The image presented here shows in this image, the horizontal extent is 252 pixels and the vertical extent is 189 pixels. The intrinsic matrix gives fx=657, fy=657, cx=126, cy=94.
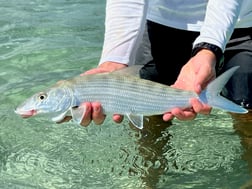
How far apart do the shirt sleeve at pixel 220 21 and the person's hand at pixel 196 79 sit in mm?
88

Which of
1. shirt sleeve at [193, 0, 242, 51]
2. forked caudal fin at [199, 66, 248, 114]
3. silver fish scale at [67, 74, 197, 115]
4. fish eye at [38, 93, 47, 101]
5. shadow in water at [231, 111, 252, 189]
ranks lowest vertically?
shadow in water at [231, 111, 252, 189]

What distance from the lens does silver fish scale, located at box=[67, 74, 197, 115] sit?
3154 millimetres

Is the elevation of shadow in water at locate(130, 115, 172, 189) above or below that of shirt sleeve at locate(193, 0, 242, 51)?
below

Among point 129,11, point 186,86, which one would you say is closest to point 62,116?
point 186,86

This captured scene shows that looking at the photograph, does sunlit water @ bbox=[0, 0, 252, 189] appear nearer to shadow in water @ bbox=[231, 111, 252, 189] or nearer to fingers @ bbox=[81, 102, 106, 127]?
shadow in water @ bbox=[231, 111, 252, 189]

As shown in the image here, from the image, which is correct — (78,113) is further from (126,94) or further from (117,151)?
(117,151)

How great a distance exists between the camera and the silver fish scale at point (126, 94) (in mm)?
3154

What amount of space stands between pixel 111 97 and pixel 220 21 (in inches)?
28.4

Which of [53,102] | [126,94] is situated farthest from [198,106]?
[53,102]

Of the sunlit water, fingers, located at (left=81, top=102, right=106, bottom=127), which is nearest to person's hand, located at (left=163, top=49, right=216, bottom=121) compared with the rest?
fingers, located at (left=81, top=102, right=106, bottom=127)

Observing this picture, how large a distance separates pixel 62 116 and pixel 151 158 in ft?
3.88

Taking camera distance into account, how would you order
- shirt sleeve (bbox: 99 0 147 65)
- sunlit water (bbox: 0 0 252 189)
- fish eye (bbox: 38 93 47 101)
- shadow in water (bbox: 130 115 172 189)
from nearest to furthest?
1. fish eye (bbox: 38 93 47 101)
2. shirt sleeve (bbox: 99 0 147 65)
3. sunlit water (bbox: 0 0 252 189)
4. shadow in water (bbox: 130 115 172 189)

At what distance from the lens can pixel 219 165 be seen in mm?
4082

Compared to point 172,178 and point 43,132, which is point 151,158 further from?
point 43,132
